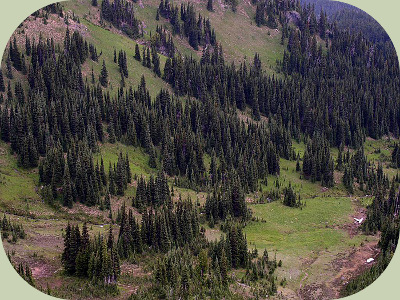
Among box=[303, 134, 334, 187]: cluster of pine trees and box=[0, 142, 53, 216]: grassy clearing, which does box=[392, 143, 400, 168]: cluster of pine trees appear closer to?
box=[303, 134, 334, 187]: cluster of pine trees

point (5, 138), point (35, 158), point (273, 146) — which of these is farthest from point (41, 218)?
point (273, 146)

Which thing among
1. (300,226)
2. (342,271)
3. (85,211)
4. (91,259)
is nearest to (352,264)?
(342,271)

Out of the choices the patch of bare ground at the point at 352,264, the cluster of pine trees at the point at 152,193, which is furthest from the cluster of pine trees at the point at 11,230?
the patch of bare ground at the point at 352,264

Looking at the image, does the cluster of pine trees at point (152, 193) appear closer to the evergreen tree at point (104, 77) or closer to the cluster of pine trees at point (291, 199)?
the cluster of pine trees at point (291, 199)

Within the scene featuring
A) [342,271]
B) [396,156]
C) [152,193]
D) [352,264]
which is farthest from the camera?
[396,156]

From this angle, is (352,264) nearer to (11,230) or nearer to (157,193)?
(157,193)

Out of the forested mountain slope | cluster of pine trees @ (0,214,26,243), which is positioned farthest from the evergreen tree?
cluster of pine trees @ (0,214,26,243)
